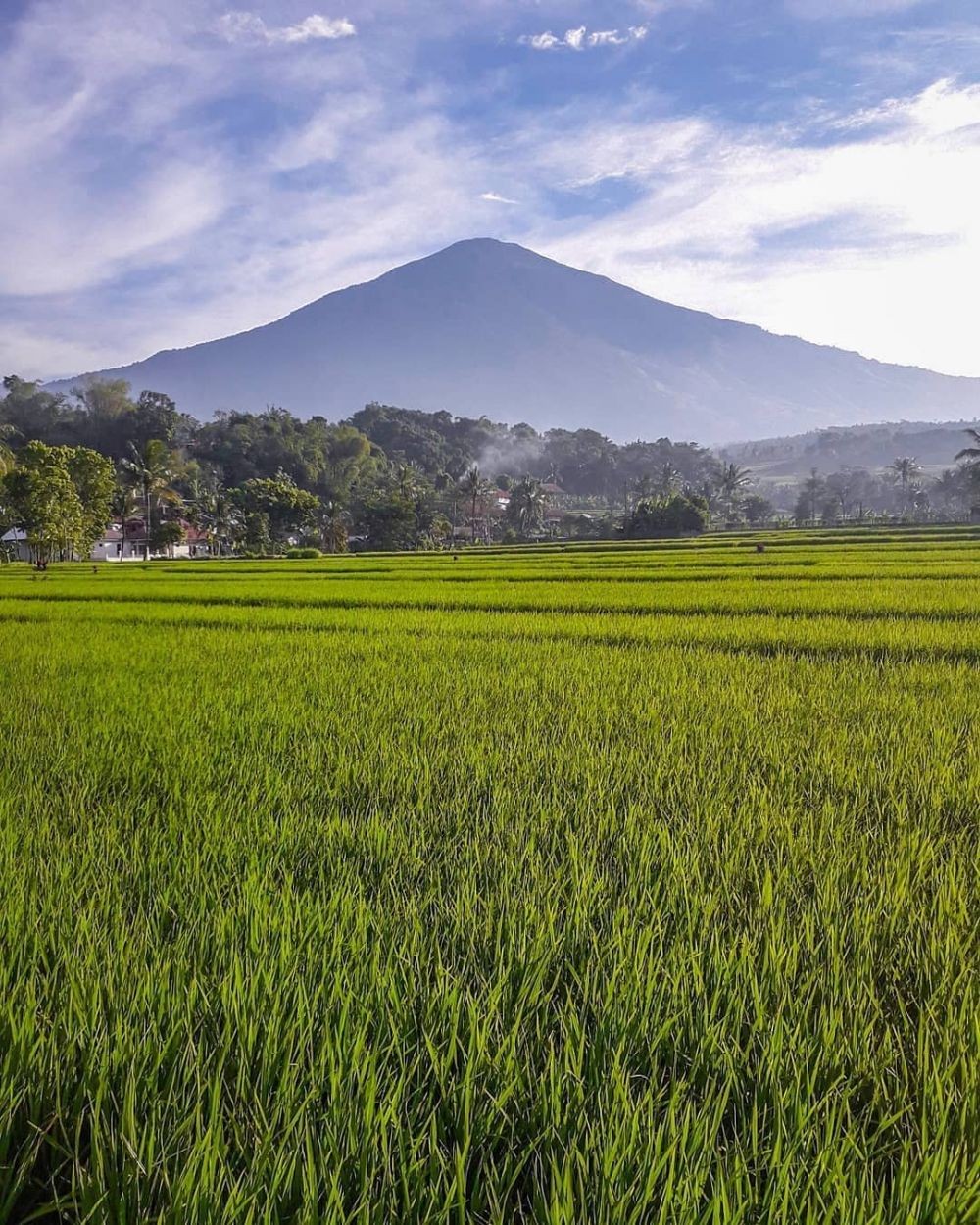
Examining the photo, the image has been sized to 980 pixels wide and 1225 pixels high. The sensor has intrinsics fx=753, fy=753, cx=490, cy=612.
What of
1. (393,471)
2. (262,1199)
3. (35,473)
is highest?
(393,471)

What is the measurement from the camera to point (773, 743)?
3412 mm

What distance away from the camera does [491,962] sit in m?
1.61

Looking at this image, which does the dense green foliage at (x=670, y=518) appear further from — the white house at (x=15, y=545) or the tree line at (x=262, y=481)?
the white house at (x=15, y=545)

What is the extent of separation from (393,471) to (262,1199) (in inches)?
3447

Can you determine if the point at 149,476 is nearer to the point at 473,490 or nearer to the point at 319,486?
the point at 319,486

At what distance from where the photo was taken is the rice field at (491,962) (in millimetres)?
1017

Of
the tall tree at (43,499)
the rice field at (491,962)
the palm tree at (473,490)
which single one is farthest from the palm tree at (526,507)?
the rice field at (491,962)

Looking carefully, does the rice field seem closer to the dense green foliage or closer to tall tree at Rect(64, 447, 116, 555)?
tall tree at Rect(64, 447, 116, 555)

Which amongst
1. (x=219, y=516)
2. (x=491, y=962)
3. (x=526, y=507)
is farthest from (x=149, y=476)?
(x=491, y=962)

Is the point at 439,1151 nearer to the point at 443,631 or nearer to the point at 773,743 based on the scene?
the point at 773,743

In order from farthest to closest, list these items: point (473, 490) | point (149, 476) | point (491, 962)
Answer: point (473, 490)
point (149, 476)
point (491, 962)

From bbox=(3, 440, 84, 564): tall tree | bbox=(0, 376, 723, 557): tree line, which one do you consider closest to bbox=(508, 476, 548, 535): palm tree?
bbox=(0, 376, 723, 557): tree line

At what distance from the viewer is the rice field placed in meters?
1.02

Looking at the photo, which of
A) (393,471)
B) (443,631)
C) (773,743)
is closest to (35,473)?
(443,631)
